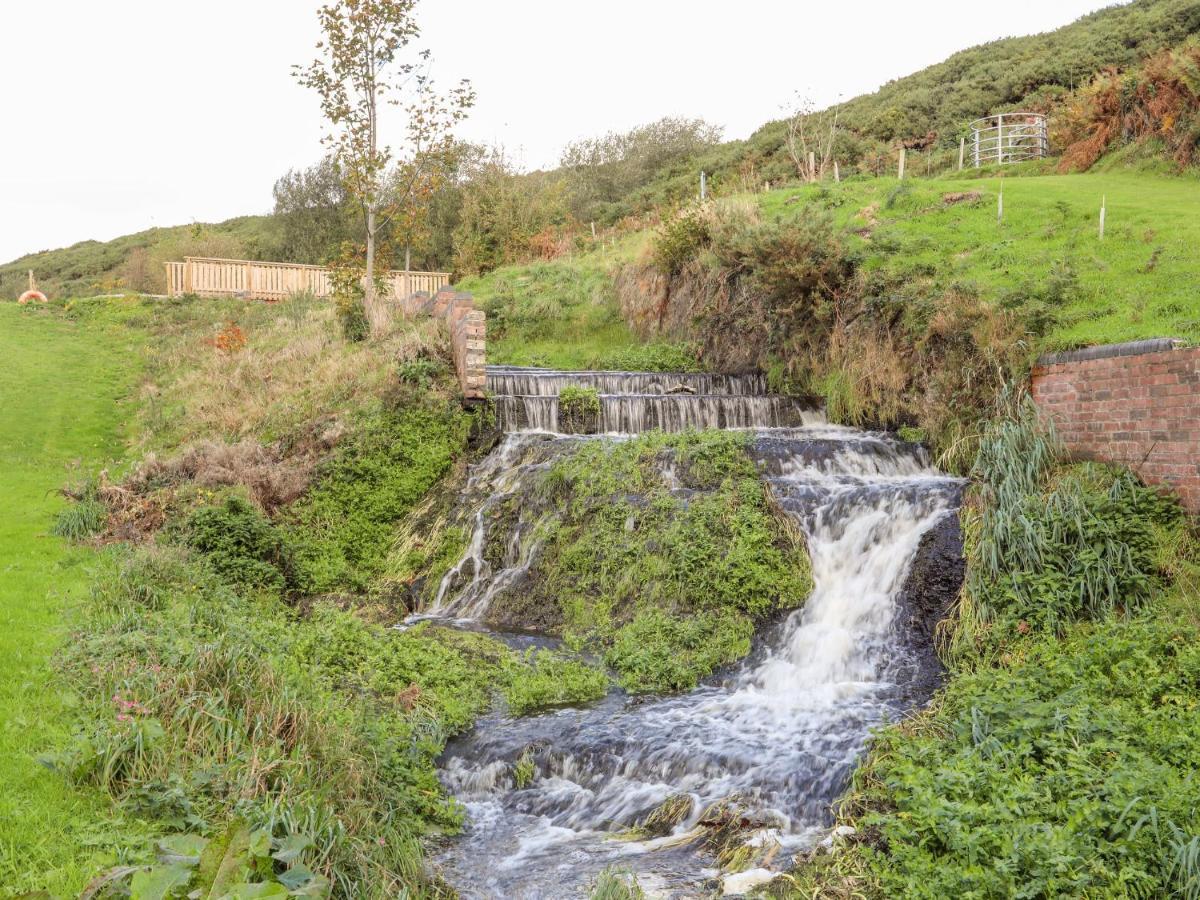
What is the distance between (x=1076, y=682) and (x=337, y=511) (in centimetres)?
862

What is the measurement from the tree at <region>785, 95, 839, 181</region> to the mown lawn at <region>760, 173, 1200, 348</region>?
663 cm

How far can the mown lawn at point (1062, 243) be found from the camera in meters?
9.07

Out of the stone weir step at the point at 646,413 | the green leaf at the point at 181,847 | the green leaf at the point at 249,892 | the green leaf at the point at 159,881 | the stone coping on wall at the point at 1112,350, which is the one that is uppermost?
the stone coping on wall at the point at 1112,350

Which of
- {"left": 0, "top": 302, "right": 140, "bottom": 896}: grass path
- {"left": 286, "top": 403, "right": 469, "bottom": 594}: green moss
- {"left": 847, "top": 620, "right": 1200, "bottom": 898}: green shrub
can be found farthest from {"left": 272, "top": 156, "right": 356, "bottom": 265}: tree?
{"left": 847, "top": 620, "right": 1200, "bottom": 898}: green shrub

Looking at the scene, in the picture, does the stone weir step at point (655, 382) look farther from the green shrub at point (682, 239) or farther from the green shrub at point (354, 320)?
the green shrub at point (682, 239)

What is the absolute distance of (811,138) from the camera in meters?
33.0

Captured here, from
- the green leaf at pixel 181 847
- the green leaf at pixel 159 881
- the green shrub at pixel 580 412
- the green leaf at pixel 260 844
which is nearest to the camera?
the green leaf at pixel 159 881

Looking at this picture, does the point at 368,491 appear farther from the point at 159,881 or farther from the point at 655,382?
the point at 159,881

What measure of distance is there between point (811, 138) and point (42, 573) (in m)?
31.3

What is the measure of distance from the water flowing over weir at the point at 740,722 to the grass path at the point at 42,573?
2.08m

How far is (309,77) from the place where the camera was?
63.8 feet

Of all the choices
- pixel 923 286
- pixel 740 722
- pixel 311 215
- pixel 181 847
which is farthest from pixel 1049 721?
pixel 311 215

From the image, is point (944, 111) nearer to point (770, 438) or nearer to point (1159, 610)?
point (770, 438)

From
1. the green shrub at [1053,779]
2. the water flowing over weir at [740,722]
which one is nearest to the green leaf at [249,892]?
the water flowing over weir at [740,722]
